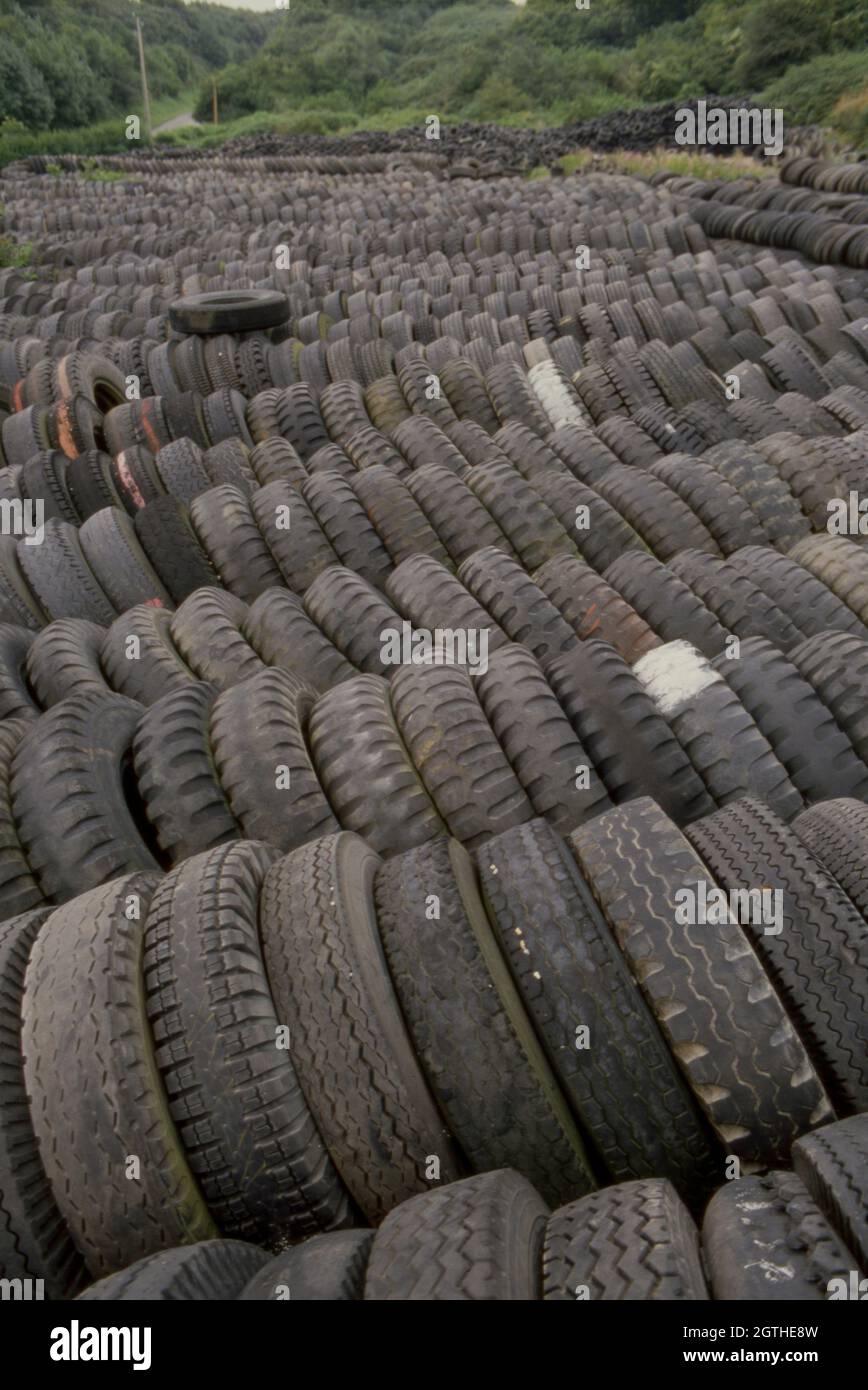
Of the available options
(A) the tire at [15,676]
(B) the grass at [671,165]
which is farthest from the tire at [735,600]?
(B) the grass at [671,165]

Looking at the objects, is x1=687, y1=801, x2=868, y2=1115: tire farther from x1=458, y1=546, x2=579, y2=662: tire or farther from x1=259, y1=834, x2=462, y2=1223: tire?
x1=458, y1=546, x2=579, y2=662: tire

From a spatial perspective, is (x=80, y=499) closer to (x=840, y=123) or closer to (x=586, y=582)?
(x=586, y=582)

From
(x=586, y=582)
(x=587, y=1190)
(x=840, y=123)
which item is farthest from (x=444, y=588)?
(x=840, y=123)

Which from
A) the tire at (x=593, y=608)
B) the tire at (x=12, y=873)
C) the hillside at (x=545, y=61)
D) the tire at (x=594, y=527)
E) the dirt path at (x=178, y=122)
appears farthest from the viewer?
the dirt path at (x=178, y=122)

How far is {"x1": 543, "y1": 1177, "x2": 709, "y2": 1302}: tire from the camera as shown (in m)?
2.43

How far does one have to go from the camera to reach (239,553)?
23.7 ft

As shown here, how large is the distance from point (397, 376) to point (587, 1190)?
28.1 feet

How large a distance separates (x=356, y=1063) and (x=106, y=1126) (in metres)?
0.82

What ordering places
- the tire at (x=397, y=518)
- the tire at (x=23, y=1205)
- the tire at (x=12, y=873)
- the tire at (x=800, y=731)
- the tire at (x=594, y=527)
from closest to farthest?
the tire at (x=23, y=1205)
the tire at (x=12, y=873)
the tire at (x=800, y=731)
the tire at (x=594, y=527)
the tire at (x=397, y=518)

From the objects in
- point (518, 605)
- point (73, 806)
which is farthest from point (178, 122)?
point (73, 806)

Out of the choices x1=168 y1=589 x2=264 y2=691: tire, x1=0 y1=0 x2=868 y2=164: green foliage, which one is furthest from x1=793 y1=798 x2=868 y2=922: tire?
x1=0 y1=0 x2=868 y2=164: green foliage

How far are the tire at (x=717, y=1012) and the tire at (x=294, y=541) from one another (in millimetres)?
4373

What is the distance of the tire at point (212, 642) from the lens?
554 centimetres

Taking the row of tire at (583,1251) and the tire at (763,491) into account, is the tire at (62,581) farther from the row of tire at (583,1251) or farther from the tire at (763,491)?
the row of tire at (583,1251)
